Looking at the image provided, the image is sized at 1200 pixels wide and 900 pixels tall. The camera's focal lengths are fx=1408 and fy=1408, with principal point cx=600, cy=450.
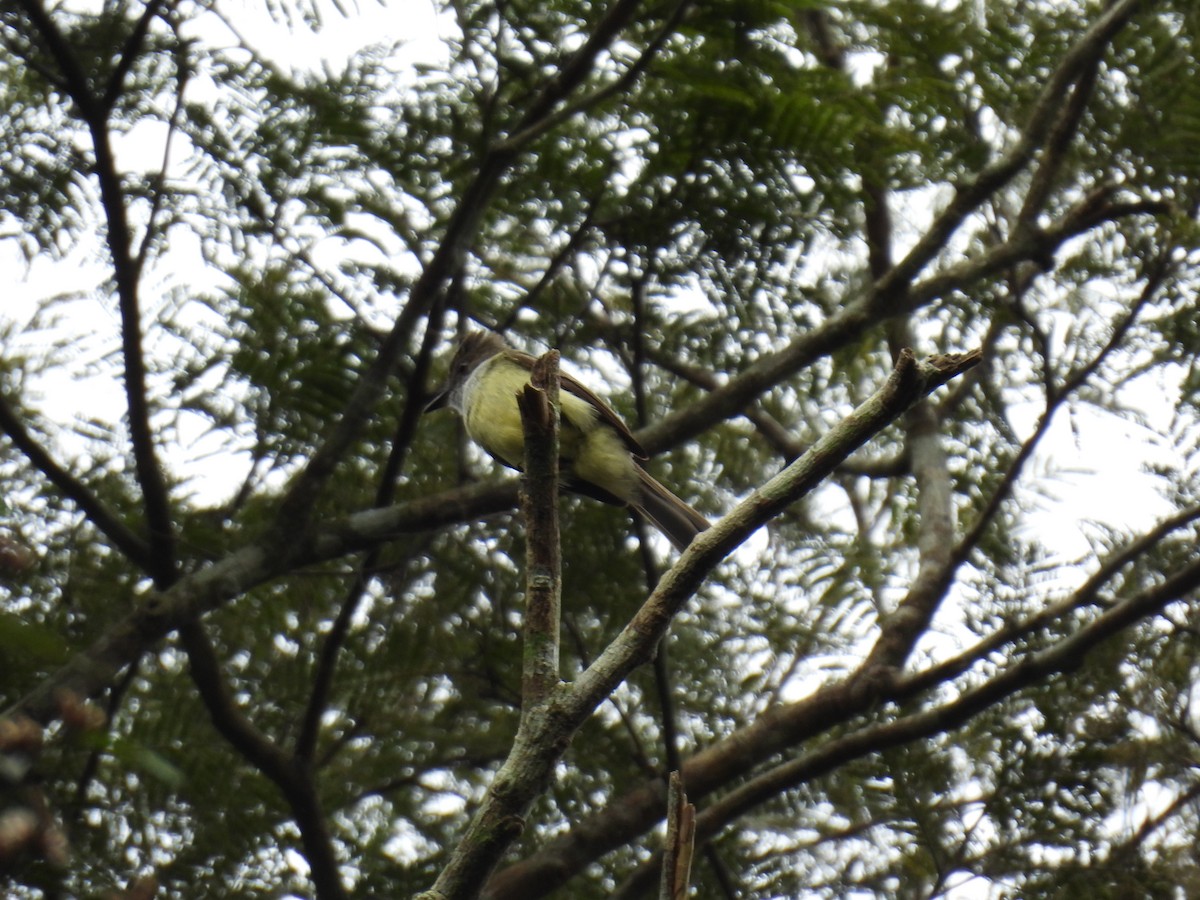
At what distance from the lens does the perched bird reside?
15.6ft

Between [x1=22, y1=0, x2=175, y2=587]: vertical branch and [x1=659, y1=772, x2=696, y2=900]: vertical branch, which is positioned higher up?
[x1=22, y1=0, x2=175, y2=587]: vertical branch

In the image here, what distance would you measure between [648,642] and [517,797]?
324 millimetres

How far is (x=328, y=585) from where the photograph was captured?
5.80m

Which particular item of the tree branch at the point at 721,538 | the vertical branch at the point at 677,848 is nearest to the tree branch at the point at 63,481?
the tree branch at the point at 721,538

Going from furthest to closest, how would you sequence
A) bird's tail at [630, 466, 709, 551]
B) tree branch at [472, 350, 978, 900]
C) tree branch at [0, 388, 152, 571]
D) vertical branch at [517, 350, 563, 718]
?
bird's tail at [630, 466, 709, 551] → tree branch at [0, 388, 152, 571] → vertical branch at [517, 350, 563, 718] → tree branch at [472, 350, 978, 900]

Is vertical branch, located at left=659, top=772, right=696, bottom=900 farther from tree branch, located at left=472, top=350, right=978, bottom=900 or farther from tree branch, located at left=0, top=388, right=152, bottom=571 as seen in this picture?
tree branch, located at left=0, top=388, right=152, bottom=571

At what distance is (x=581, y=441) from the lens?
492cm

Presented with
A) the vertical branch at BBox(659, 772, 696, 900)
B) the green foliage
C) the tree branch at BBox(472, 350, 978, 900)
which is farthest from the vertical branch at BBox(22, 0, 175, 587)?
the vertical branch at BBox(659, 772, 696, 900)

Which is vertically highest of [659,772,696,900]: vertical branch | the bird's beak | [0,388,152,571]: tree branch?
the bird's beak

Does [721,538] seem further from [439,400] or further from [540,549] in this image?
[439,400]

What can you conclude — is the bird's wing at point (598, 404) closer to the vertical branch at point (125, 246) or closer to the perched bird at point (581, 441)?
the perched bird at point (581, 441)

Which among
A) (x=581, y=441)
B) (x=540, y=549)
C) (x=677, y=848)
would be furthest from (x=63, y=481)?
(x=677, y=848)

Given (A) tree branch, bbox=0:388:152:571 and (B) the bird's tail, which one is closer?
(A) tree branch, bbox=0:388:152:571

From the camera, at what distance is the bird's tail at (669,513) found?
4.67 metres
